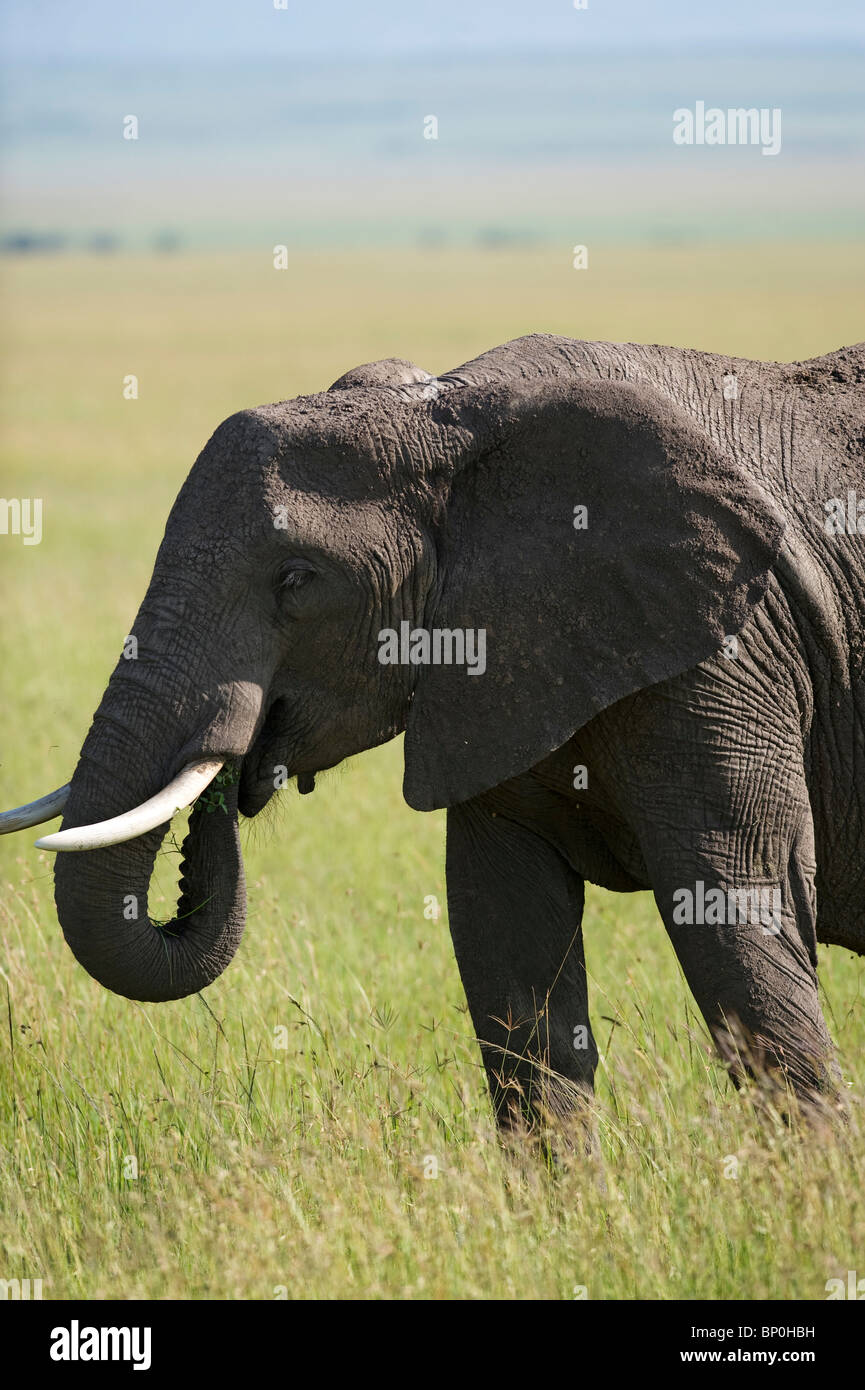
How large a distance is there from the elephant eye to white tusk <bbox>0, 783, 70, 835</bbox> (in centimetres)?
84

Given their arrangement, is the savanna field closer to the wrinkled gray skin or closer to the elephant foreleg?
the elephant foreleg

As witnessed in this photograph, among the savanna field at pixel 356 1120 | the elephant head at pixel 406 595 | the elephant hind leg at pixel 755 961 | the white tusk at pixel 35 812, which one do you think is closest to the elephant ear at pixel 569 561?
the elephant head at pixel 406 595

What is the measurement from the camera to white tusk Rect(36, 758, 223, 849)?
443 centimetres

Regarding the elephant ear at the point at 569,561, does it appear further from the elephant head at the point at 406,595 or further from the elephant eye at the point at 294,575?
the elephant eye at the point at 294,575

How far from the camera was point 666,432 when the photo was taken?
4895 mm

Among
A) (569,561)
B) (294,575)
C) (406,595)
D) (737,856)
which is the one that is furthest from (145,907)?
(737,856)

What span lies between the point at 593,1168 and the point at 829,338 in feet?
152

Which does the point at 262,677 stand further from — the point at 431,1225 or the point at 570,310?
the point at 570,310

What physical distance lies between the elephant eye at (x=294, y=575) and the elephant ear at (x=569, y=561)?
0.41 meters

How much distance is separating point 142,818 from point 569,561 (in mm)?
1442

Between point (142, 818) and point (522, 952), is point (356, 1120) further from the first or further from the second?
point (142, 818)

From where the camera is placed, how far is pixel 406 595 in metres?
4.98

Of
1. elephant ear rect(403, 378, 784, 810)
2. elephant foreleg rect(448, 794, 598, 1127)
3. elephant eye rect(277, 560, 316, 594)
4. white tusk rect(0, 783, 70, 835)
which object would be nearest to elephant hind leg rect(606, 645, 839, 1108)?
elephant ear rect(403, 378, 784, 810)
